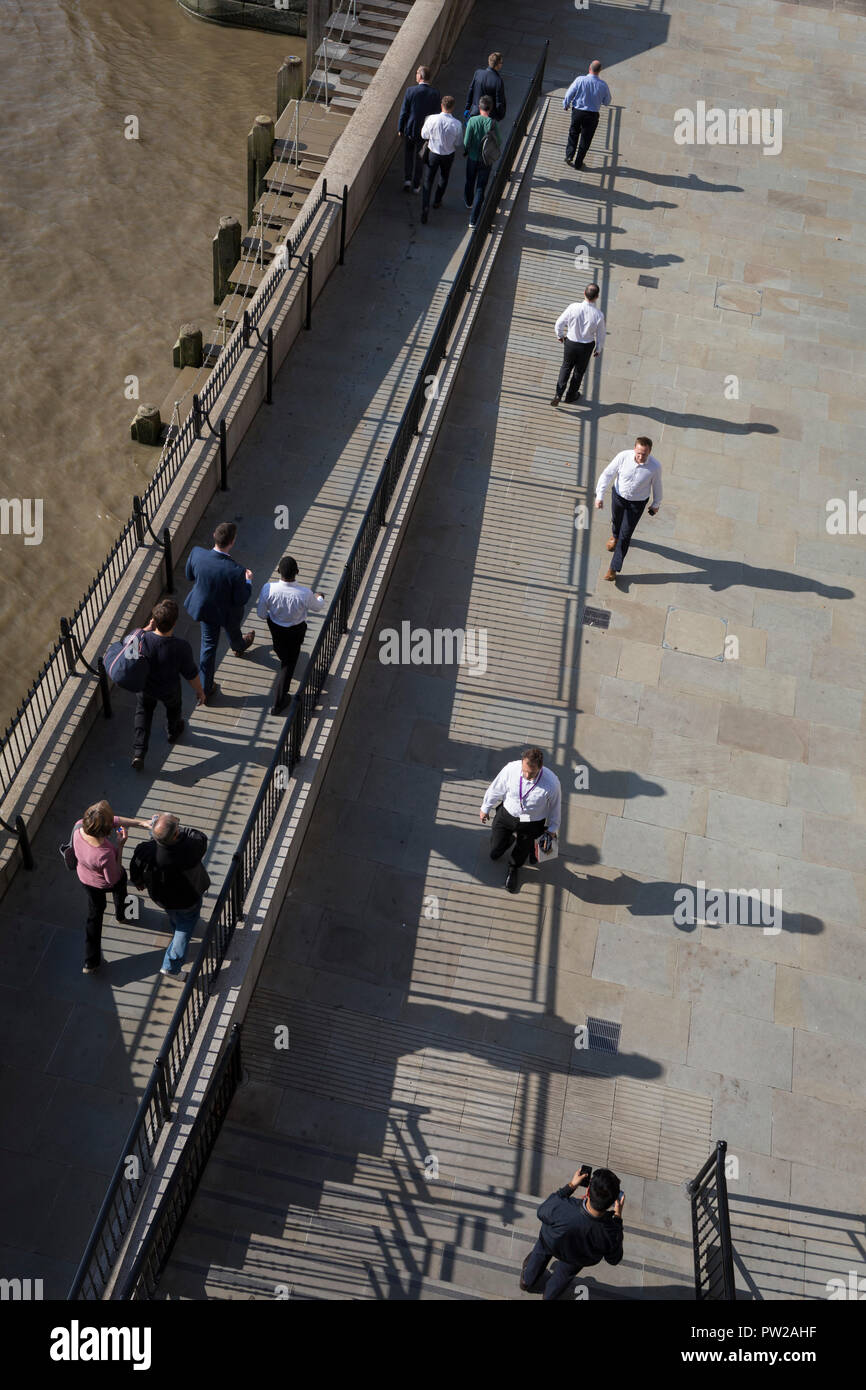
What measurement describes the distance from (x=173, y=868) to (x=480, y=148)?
10.6 m

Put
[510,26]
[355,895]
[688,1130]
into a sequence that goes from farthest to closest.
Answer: [510,26], [355,895], [688,1130]

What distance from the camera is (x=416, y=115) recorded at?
48.4 ft

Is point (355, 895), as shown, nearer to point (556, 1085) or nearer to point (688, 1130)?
point (556, 1085)

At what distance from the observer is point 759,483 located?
44.5 feet

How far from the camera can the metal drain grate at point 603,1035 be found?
9195 millimetres

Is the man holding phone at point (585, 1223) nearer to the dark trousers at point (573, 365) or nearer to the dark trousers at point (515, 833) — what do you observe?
the dark trousers at point (515, 833)

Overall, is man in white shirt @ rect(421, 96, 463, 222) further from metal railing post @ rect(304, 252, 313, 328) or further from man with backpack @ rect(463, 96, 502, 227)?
metal railing post @ rect(304, 252, 313, 328)

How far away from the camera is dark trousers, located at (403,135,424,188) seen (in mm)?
15148

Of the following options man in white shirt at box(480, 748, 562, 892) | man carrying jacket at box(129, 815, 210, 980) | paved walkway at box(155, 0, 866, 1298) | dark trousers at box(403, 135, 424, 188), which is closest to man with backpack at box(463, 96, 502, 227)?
dark trousers at box(403, 135, 424, 188)

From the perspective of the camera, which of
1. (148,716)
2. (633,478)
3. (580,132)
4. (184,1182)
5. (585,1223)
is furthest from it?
(580,132)

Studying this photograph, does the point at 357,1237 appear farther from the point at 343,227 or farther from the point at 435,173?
the point at 435,173

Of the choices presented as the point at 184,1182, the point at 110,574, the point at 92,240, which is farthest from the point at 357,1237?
the point at 92,240
